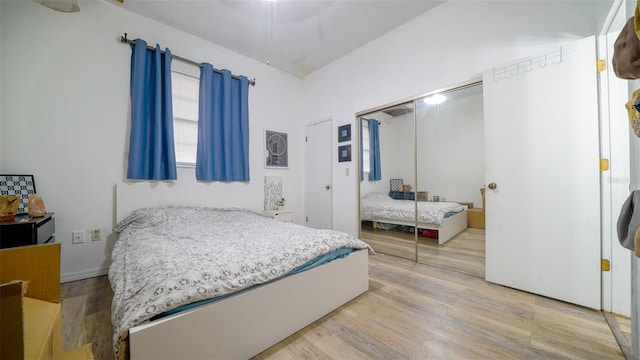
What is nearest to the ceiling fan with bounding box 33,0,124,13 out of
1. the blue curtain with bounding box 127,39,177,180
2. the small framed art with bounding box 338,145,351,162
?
the blue curtain with bounding box 127,39,177,180

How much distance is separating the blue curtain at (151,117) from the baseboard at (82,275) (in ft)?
3.24

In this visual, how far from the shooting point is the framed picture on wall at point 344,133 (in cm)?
334

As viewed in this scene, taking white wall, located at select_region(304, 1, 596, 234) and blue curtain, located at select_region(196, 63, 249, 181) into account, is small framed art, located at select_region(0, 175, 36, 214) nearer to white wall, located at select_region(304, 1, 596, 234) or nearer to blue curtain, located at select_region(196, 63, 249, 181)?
blue curtain, located at select_region(196, 63, 249, 181)

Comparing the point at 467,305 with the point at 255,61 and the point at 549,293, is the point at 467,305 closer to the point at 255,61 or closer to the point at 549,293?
the point at 549,293

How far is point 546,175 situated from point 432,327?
1.48 m

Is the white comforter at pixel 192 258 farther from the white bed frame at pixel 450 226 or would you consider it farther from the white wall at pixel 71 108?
the white bed frame at pixel 450 226

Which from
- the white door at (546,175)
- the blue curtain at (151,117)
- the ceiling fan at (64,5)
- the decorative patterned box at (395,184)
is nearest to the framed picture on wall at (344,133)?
the decorative patterned box at (395,184)

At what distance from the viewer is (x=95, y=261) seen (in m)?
2.26

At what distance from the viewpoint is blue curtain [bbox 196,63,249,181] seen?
289cm

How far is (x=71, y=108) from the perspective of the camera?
218 centimetres

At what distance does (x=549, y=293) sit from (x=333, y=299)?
1677 millimetres

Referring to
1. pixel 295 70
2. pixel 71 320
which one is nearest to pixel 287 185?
pixel 295 70

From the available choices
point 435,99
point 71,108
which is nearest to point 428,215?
point 435,99

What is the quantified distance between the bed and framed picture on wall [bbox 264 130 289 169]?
1682mm
